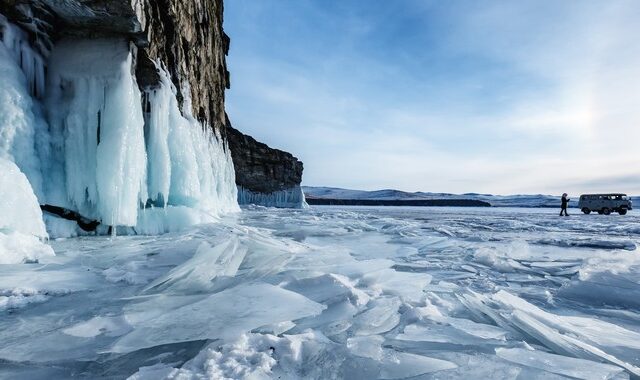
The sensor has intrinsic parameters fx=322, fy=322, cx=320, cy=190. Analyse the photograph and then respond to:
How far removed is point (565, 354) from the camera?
1599 mm

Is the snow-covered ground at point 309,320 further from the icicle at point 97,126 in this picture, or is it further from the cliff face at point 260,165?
the cliff face at point 260,165

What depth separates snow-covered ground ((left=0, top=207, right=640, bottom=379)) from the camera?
1.44m

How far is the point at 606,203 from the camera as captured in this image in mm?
21766

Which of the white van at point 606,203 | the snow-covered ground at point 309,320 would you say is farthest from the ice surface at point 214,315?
the white van at point 606,203

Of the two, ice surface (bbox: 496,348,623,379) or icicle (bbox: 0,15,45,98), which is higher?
icicle (bbox: 0,15,45,98)

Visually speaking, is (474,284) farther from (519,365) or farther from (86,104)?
(86,104)

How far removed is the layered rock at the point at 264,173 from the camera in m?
36.2

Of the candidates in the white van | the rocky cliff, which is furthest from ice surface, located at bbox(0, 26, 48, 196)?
the white van

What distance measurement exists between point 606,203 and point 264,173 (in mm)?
30719

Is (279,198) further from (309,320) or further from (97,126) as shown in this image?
(309,320)

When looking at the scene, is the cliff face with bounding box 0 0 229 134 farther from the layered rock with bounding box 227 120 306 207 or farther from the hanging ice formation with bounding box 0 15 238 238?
the layered rock with bounding box 227 120 306 207

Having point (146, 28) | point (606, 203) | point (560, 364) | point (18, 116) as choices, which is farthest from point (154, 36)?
point (606, 203)

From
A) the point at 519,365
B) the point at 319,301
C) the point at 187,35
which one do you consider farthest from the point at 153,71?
the point at 519,365

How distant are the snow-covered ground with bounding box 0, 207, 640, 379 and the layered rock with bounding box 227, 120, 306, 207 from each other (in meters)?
33.5
